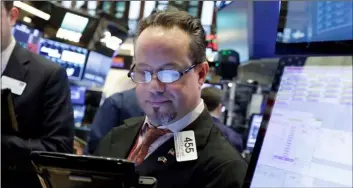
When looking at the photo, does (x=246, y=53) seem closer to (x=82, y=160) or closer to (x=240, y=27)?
(x=240, y=27)

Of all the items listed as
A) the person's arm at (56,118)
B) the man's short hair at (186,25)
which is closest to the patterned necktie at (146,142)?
the man's short hair at (186,25)

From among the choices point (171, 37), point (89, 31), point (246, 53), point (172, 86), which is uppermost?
point (171, 37)

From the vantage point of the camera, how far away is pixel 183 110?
138 cm

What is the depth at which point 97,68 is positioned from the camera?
5949 mm

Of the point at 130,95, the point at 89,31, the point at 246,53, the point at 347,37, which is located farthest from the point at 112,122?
the point at 246,53

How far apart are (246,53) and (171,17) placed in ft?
19.2

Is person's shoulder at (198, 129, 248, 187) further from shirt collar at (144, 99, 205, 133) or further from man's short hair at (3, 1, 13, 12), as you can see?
man's short hair at (3, 1, 13, 12)

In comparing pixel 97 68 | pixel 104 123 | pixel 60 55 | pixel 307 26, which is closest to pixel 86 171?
pixel 307 26

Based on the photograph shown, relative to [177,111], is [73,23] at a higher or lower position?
lower

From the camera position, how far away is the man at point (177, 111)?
1.30 metres

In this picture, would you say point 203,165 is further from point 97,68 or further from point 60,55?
point 97,68

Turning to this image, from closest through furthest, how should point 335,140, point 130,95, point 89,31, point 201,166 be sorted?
→ point 335,140 → point 201,166 → point 130,95 → point 89,31

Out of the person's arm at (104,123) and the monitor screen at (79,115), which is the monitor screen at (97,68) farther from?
the person's arm at (104,123)

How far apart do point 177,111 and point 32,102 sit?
89 cm
